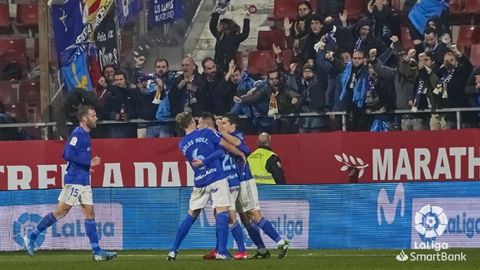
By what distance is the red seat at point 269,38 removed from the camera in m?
26.0

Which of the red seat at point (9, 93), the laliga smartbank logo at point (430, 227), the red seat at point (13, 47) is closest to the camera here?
the laliga smartbank logo at point (430, 227)

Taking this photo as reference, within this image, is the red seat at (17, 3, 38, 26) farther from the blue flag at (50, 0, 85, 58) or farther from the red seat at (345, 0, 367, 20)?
the red seat at (345, 0, 367, 20)

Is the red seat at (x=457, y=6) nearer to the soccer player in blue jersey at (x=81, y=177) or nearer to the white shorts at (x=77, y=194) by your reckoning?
the soccer player in blue jersey at (x=81, y=177)

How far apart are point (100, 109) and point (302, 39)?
4.02m

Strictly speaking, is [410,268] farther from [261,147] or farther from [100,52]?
[100,52]

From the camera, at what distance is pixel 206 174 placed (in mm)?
18438

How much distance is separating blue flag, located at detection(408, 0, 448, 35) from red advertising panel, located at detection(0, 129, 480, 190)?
2022 millimetres

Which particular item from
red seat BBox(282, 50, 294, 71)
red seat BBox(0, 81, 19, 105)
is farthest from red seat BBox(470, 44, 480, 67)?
red seat BBox(0, 81, 19, 105)

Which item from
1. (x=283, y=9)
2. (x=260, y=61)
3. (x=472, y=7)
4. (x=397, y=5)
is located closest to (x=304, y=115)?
(x=260, y=61)

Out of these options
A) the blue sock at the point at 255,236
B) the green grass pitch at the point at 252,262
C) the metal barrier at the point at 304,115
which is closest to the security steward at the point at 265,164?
the metal barrier at the point at 304,115

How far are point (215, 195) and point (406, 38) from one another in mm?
7573

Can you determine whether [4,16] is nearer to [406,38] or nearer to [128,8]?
[128,8]

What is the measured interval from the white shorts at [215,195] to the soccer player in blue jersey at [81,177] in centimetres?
140

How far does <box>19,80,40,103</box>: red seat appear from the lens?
27.2 m
